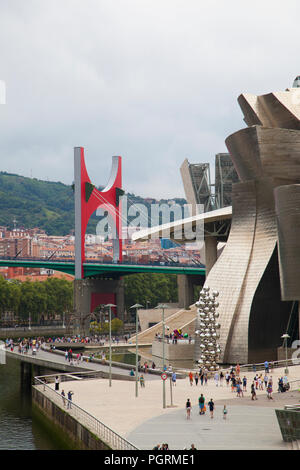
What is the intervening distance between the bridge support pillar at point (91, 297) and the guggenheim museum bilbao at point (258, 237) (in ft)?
124

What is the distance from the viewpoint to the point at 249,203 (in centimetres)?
4303

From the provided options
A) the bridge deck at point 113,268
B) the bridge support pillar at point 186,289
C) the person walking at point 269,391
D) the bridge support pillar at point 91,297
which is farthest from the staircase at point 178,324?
the person walking at point 269,391

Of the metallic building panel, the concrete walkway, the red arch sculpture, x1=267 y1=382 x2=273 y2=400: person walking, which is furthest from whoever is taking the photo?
the red arch sculpture

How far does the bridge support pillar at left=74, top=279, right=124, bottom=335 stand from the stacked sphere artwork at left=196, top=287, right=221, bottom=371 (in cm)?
3965

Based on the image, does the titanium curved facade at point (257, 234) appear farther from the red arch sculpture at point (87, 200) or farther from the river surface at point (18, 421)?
the red arch sculpture at point (87, 200)

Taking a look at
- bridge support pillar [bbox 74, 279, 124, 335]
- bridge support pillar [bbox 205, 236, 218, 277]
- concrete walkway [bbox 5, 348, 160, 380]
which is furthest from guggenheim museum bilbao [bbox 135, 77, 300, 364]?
bridge support pillar [bbox 74, 279, 124, 335]

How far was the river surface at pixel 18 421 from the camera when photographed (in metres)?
26.6

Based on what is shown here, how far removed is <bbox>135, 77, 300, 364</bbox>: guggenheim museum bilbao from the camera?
40.1 metres

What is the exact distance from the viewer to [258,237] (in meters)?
42.1

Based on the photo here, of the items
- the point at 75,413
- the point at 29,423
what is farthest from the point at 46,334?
the point at 75,413

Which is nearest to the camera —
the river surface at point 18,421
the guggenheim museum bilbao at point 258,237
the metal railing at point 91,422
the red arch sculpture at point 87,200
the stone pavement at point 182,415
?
the metal railing at point 91,422

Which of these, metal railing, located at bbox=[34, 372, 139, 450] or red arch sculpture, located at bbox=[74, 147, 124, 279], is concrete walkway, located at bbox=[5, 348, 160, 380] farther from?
red arch sculpture, located at bbox=[74, 147, 124, 279]

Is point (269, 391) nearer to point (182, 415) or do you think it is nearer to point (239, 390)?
point (239, 390)
